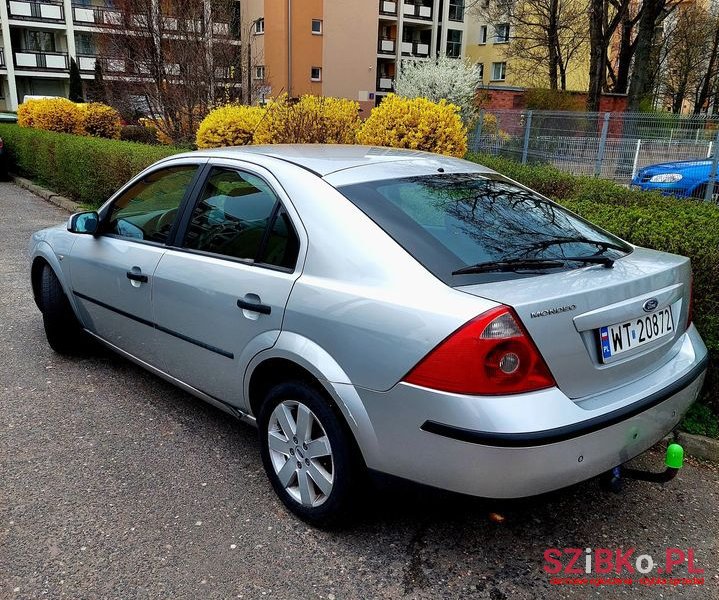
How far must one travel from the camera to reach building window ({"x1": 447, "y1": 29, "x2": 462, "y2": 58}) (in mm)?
51031

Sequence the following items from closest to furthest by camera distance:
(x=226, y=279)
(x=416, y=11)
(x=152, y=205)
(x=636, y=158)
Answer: (x=226, y=279) → (x=152, y=205) → (x=636, y=158) → (x=416, y=11)

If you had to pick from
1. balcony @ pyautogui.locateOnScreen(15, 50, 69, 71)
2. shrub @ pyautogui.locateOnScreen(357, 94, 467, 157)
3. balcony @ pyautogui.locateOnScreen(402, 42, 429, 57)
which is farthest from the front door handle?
balcony @ pyautogui.locateOnScreen(402, 42, 429, 57)

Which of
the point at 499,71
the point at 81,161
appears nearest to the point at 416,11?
the point at 499,71

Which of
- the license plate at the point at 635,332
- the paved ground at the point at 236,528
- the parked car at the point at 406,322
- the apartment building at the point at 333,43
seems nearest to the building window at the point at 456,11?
the apartment building at the point at 333,43

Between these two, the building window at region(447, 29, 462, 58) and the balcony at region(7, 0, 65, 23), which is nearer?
the balcony at region(7, 0, 65, 23)

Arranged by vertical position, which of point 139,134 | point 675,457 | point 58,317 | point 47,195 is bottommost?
point 47,195

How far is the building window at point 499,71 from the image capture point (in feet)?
157

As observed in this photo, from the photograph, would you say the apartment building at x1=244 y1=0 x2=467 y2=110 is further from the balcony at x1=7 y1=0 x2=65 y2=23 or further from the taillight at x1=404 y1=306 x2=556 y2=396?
the taillight at x1=404 y1=306 x2=556 y2=396

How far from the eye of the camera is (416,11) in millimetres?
48469

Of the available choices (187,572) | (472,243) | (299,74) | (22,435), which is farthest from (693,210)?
(299,74)

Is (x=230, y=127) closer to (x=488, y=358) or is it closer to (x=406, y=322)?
(x=406, y=322)

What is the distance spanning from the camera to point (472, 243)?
8.63ft

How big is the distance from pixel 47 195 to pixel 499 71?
42275 millimetres

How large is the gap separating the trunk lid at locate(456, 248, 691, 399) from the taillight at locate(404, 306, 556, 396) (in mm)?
53
